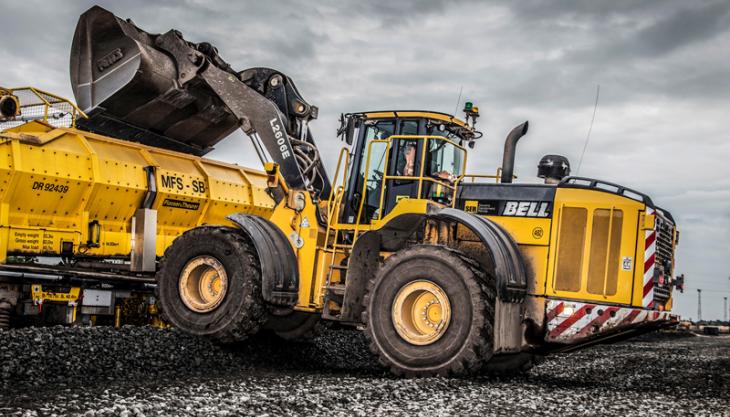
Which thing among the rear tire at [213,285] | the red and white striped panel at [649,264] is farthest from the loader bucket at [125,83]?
the red and white striped panel at [649,264]

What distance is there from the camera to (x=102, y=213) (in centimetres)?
1288

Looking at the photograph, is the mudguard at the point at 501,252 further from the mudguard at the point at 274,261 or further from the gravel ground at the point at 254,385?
the mudguard at the point at 274,261

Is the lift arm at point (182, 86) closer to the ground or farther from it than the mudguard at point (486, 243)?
farther from it

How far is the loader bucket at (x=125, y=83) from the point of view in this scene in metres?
11.5

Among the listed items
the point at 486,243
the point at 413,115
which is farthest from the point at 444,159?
the point at 486,243

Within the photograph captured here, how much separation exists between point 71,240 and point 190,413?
7.32 metres

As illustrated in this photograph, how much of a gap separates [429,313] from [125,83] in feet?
18.6

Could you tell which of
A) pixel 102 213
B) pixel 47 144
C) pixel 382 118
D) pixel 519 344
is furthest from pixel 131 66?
pixel 519 344

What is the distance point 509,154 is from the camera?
394 inches

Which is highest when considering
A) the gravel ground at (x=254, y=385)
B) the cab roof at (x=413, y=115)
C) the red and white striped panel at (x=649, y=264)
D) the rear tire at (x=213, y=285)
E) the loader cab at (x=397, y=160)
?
the cab roof at (x=413, y=115)

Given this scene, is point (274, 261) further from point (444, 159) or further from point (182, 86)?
point (182, 86)

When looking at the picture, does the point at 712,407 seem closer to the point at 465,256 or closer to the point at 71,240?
the point at 465,256

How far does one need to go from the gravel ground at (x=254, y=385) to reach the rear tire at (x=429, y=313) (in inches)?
13.6

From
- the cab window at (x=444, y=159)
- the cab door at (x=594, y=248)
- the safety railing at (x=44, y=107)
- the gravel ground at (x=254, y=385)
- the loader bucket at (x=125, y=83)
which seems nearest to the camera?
the gravel ground at (x=254, y=385)
